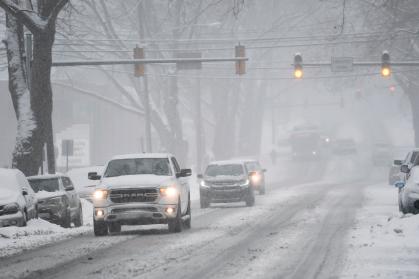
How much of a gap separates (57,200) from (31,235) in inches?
192

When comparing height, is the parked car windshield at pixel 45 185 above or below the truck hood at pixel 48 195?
above

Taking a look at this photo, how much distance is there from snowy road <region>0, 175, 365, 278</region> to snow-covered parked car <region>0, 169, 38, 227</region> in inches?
88.1

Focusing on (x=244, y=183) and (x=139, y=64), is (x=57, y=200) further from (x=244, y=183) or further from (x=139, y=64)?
(x=139, y=64)

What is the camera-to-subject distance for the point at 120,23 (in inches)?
2397

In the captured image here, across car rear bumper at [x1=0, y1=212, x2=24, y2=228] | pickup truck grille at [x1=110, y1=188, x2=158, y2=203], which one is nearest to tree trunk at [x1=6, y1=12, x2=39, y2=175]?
car rear bumper at [x1=0, y1=212, x2=24, y2=228]

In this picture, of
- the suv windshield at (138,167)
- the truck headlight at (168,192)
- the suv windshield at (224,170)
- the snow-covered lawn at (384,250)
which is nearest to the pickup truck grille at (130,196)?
the truck headlight at (168,192)

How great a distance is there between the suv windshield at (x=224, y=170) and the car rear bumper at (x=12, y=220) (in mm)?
15546

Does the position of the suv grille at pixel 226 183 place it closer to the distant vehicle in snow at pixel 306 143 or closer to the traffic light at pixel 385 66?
the traffic light at pixel 385 66

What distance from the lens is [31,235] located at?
23109mm

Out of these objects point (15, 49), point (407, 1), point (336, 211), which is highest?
point (407, 1)

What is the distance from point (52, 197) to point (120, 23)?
3372 centimetres

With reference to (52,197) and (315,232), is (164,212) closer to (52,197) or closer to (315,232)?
(315,232)

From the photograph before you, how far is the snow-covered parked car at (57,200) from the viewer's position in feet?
91.1

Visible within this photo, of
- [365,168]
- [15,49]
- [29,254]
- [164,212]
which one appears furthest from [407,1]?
[365,168]
